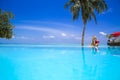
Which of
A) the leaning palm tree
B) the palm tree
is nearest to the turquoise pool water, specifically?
the palm tree

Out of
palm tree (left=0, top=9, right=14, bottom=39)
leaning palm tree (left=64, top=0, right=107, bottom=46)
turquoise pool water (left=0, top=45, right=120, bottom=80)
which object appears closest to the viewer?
turquoise pool water (left=0, top=45, right=120, bottom=80)

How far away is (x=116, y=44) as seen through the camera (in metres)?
17.9

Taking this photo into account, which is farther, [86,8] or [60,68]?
[86,8]

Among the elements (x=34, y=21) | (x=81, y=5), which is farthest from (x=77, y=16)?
(x=34, y=21)

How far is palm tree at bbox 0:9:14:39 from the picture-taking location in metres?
17.1

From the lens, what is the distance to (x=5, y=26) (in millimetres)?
17125

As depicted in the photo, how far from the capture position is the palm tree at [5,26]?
674 inches

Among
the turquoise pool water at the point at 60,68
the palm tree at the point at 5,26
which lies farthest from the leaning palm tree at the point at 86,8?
the turquoise pool water at the point at 60,68

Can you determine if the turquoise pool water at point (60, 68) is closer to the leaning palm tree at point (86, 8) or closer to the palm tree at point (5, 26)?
the palm tree at point (5, 26)

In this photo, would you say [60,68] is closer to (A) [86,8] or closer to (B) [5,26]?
(B) [5,26]

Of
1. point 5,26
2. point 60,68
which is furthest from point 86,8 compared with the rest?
point 60,68

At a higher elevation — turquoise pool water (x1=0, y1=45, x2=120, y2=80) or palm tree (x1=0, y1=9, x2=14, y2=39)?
palm tree (x1=0, y1=9, x2=14, y2=39)

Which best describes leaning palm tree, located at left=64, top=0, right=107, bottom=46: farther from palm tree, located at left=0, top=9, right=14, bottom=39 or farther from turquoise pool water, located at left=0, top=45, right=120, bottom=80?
turquoise pool water, located at left=0, top=45, right=120, bottom=80

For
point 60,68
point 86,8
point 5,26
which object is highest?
point 86,8
